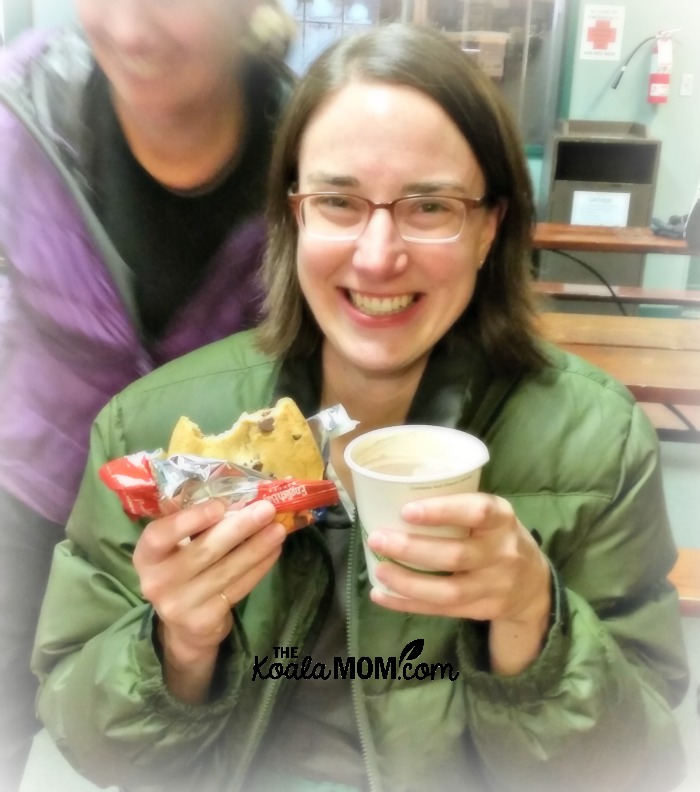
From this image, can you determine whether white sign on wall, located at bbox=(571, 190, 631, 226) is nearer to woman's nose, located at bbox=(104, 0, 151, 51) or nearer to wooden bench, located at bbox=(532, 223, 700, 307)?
wooden bench, located at bbox=(532, 223, 700, 307)

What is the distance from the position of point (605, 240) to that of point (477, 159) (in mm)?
159

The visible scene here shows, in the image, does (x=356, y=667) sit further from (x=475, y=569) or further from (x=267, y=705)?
(x=475, y=569)

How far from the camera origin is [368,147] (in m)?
0.61

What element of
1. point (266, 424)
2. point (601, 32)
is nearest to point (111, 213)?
point (266, 424)

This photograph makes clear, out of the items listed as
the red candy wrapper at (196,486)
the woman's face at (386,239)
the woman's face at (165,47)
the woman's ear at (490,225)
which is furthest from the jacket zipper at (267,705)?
the woman's face at (165,47)

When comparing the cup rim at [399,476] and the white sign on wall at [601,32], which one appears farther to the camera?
the white sign on wall at [601,32]

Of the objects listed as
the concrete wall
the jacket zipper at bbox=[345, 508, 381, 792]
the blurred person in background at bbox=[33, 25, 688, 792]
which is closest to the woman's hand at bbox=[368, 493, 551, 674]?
the blurred person in background at bbox=[33, 25, 688, 792]

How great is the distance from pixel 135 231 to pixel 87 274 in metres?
0.06

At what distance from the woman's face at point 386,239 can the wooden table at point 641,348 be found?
0.14m

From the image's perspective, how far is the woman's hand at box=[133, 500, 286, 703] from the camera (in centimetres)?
54

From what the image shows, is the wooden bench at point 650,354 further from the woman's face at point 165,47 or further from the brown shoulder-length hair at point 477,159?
the woman's face at point 165,47

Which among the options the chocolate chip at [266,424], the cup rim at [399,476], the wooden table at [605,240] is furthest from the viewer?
the wooden table at [605,240]

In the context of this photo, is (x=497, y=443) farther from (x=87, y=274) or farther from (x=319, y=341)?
(x=87, y=274)

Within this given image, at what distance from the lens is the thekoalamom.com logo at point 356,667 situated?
2.26ft
